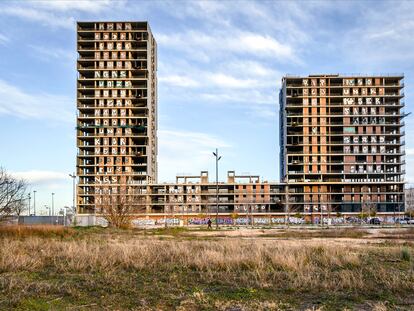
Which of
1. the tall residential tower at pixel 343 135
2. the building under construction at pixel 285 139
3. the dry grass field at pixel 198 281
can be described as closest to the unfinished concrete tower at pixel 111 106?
the building under construction at pixel 285 139

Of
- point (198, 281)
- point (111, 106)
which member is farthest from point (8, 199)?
point (111, 106)

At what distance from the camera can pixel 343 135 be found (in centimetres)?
11944

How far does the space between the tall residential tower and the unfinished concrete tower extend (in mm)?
36905

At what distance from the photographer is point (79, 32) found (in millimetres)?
119875

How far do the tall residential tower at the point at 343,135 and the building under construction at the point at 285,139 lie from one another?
0.82ft

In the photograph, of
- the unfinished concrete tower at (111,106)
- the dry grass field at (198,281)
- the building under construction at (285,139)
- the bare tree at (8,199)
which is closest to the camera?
the dry grass field at (198,281)

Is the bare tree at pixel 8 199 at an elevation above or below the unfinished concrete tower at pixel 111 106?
below

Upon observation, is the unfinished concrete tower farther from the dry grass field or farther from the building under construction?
the dry grass field

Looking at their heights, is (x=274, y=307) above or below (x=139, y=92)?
below

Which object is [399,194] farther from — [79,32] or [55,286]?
[55,286]

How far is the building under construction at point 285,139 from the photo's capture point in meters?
116

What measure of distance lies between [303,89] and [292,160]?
59.9ft

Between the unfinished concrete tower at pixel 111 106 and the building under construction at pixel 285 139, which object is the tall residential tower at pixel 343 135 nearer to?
the building under construction at pixel 285 139

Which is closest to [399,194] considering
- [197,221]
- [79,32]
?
[197,221]
